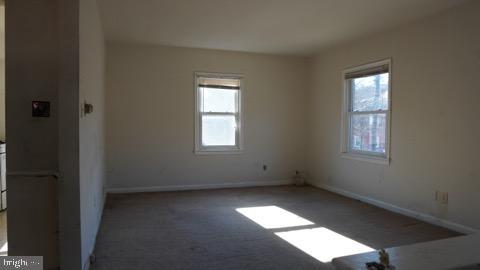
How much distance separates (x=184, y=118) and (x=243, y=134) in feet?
3.61

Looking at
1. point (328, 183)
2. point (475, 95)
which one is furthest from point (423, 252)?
point (328, 183)

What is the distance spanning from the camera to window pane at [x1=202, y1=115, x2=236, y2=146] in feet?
19.2

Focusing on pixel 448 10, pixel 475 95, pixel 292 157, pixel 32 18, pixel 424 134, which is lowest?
pixel 292 157

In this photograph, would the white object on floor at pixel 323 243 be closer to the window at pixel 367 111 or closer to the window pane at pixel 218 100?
the window at pixel 367 111

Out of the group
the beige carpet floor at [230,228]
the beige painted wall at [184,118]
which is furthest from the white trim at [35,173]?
the beige painted wall at [184,118]

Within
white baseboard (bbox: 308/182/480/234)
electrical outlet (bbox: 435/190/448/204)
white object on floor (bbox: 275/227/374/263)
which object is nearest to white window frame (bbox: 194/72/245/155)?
white baseboard (bbox: 308/182/480/234)

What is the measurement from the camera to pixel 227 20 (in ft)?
13.5

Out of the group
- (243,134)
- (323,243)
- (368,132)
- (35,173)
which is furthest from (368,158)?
(35,173)

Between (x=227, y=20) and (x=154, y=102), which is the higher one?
(x=227, y=20)

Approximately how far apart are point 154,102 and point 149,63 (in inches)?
25.2

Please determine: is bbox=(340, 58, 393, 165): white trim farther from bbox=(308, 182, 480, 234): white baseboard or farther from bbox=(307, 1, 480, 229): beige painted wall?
bbox=(308, 182, 480, 234): white baseboard

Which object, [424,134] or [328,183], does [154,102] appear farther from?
[424,134]

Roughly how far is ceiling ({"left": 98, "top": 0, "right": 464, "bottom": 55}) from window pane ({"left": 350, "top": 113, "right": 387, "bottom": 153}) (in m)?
1.21

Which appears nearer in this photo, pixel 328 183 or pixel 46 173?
pixel 46 173
